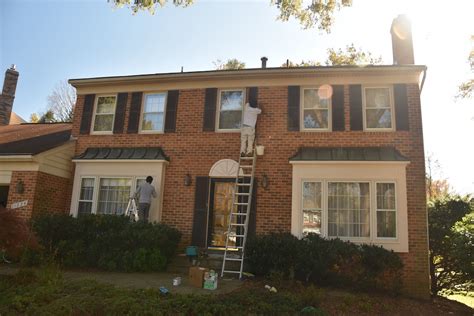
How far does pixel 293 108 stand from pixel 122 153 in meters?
5.46

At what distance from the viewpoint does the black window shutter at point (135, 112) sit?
471 inches

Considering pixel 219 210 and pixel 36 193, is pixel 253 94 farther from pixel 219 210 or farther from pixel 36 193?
pixel 36 193

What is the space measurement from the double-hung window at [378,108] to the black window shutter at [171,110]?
225 inches

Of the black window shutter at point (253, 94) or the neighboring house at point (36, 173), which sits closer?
the neighboring house at point (36, 173)

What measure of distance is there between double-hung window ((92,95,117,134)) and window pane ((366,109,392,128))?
8.08m

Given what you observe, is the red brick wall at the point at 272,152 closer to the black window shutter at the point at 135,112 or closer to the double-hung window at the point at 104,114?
the black window shutter at the point at 135,112

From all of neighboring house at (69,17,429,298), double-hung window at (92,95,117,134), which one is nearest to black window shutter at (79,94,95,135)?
neighboring house at (69,17,429,298)

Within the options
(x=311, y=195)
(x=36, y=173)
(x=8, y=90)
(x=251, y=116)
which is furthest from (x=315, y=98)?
(x=8, y=90)

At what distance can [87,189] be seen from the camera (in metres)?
11.7

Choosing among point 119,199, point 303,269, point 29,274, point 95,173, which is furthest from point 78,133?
point 303,269

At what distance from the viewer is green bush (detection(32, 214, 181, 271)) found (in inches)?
361

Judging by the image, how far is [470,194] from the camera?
1045 centimetres

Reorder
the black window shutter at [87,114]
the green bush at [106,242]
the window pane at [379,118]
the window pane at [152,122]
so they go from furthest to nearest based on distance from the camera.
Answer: the black window shutter at [87,114]
the window pane at [152,122]
the window pane at [379,118]
the green bush at [106,242]

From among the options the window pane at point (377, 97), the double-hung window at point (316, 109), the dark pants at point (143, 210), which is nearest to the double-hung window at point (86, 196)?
the dark pants at point (143, 210)
